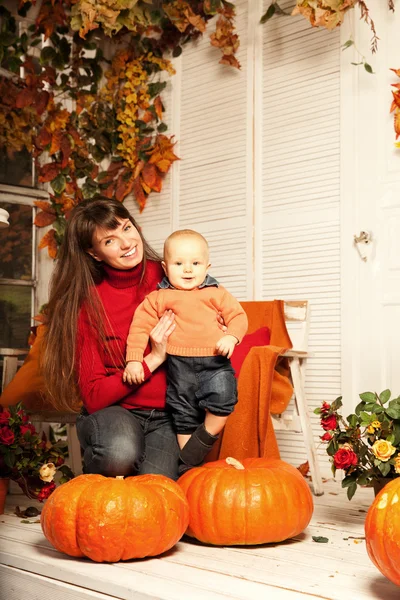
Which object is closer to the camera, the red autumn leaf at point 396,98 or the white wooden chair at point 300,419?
the white wooden chair at point 300,419

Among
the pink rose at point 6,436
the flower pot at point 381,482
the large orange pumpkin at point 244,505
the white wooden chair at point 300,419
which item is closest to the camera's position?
the large orange pumpkin at point 244,505

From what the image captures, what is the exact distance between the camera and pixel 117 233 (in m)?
2.08

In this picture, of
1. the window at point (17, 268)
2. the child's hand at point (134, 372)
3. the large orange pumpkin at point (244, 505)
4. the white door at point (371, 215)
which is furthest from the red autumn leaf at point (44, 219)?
the large orange pumpkin at point (244, 505)

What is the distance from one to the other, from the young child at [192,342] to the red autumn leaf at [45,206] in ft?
6.09

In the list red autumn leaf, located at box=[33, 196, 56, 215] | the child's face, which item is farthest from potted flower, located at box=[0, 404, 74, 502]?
red autumn leaf, located at box=[33, 196, 56, 215]

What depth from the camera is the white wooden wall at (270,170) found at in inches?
120

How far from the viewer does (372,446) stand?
203cm

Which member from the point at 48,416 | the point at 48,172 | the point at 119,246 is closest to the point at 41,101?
the point at 48,172

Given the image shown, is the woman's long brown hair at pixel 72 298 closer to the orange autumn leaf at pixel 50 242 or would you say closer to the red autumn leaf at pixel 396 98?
the red autumn leaf at pixel 396 98

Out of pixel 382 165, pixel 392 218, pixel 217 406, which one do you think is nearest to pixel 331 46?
pixel 382 165

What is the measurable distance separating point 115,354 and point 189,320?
24 centimetres

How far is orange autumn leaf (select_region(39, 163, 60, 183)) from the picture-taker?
12.3ft

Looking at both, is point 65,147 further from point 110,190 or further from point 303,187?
point 303,187

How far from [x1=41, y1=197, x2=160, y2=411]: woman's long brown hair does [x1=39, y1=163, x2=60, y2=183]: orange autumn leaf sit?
5.55 feet
